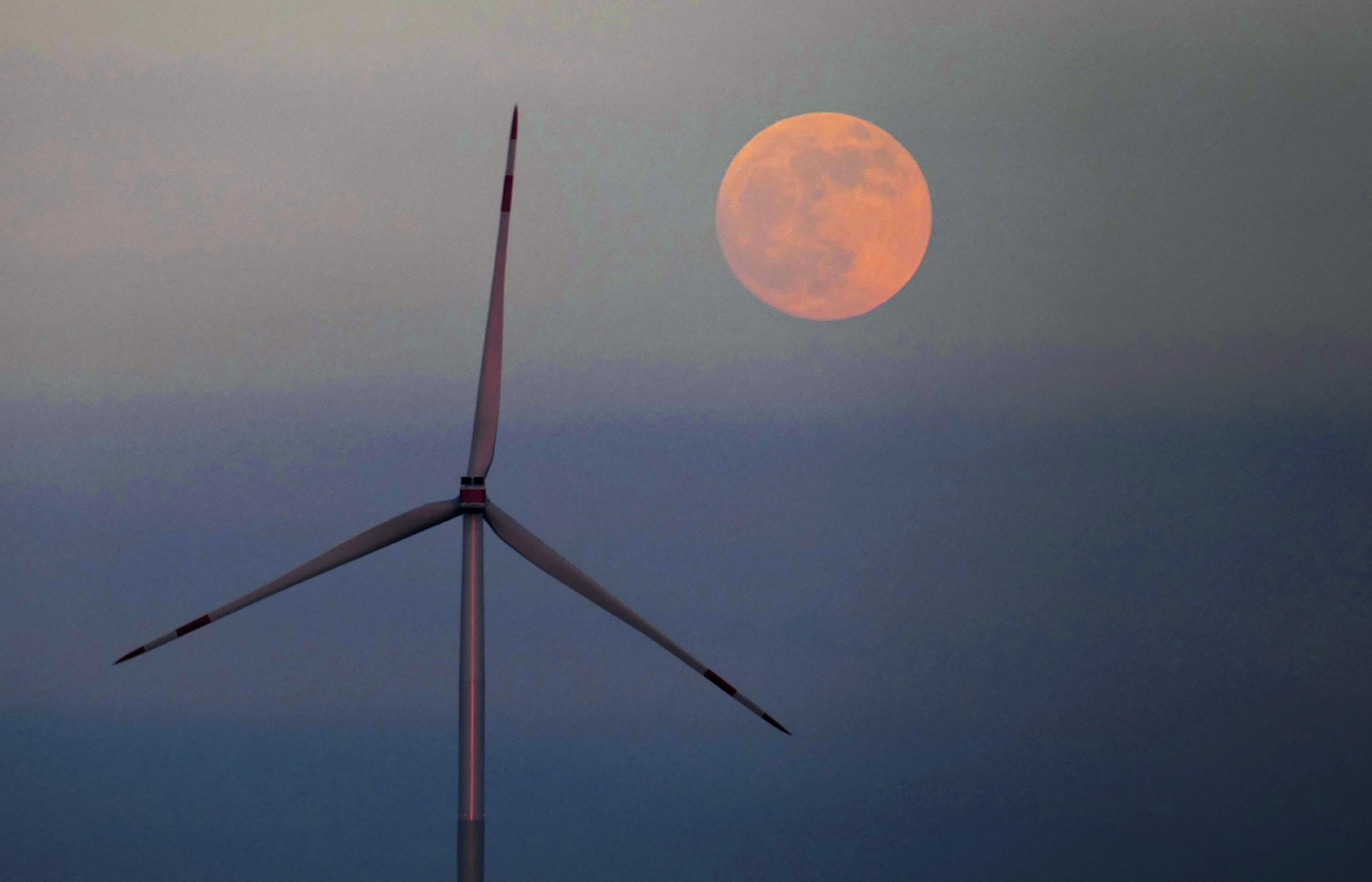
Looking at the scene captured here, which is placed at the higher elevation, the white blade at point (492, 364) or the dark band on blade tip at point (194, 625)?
the white blade at point (492, 364)

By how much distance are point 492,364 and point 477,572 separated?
394cm

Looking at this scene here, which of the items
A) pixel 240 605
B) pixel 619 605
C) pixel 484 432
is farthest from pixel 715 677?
pixel 240 605

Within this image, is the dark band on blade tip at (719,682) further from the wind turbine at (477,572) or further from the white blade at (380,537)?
the white blade at (380,537)

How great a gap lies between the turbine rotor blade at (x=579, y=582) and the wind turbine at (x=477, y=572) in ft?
0.05

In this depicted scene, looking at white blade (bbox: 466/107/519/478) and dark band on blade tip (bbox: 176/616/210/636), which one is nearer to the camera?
dark band on blade tip (bbox: 176/616/210/636)

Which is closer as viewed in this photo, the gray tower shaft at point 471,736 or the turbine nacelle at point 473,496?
the gray tower shaft at point 471,736

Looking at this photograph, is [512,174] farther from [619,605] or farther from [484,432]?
[619,605]

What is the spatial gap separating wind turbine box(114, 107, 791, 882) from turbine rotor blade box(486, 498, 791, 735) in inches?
0.5

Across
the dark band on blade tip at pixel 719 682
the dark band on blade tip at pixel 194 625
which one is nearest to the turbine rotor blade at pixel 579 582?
the dark band on blade tip at pixel 719 682

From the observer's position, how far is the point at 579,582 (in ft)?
85.6

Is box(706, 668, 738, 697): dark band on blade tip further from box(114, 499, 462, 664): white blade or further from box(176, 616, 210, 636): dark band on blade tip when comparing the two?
box(176, 616, 210, 636): dark band on blade tip

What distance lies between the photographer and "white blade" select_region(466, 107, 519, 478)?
2662 cm

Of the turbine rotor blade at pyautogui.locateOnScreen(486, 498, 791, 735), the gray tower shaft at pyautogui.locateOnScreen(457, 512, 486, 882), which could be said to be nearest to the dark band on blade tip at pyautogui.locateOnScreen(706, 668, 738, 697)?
the turbine rotor blade at pyautogui.locateOnScreen(486, 498, 791, 735)

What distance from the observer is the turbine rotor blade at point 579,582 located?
25.4 meters
